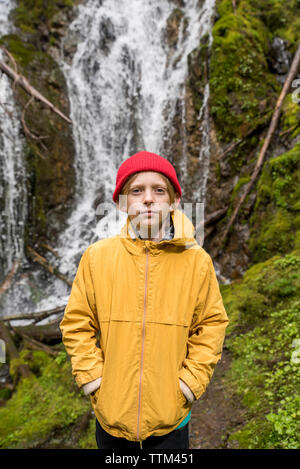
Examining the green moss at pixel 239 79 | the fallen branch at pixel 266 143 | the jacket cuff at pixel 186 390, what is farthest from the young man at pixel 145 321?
the green moss at pixel 239 79

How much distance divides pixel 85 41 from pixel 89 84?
2155 millimetres

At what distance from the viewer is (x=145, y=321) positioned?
149 cm

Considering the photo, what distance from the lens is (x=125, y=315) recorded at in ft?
4.92

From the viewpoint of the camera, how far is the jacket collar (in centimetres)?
155

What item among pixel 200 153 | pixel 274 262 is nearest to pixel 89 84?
pixel 200 153

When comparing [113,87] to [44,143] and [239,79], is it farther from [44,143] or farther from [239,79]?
[239,79]

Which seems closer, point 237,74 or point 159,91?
point 237,74

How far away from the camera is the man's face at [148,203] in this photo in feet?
4.91

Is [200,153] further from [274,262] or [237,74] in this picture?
[274,262]

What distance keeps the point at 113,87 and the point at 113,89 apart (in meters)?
0.09

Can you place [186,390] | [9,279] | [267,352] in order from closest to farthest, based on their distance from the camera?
[186,390] < [267,352] < [9,279]

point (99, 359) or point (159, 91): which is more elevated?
point (159, 91)

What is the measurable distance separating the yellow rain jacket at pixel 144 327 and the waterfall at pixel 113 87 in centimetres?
974

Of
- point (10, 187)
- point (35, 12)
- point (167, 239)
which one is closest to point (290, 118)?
point (167, 239)
